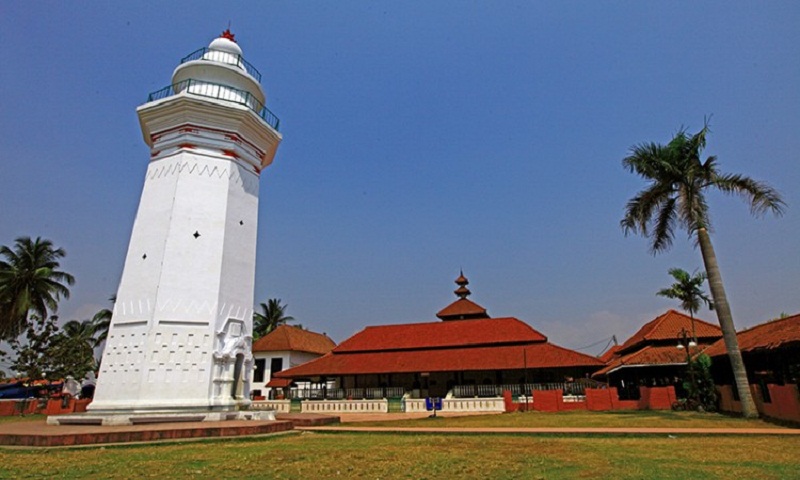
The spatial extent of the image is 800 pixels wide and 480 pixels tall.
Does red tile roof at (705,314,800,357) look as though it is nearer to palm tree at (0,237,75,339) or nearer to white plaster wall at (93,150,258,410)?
white plaster wall at (93,150,258,410)

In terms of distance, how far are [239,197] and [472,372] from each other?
1736cm

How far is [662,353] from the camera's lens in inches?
925

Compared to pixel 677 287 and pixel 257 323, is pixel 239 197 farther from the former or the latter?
pixel 257 323

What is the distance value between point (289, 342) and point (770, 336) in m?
30.2

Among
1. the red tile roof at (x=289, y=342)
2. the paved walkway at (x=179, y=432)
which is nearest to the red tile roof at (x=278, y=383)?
the red tile roof at (x=289, y=342)

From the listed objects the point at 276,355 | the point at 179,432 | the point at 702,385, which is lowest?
the point at 179,432

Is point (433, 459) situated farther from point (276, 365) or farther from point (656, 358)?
point (276, 365)

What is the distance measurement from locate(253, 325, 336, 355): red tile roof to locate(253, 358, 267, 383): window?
85 centimetres

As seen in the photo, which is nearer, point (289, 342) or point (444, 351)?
point (444, 351)

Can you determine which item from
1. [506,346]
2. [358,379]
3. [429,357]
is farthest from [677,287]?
[358,379]

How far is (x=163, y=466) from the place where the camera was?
279 inches

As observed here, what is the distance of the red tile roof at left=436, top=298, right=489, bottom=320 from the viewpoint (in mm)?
35000

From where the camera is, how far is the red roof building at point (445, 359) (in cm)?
2492

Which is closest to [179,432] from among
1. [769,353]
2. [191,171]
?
[191,171]
